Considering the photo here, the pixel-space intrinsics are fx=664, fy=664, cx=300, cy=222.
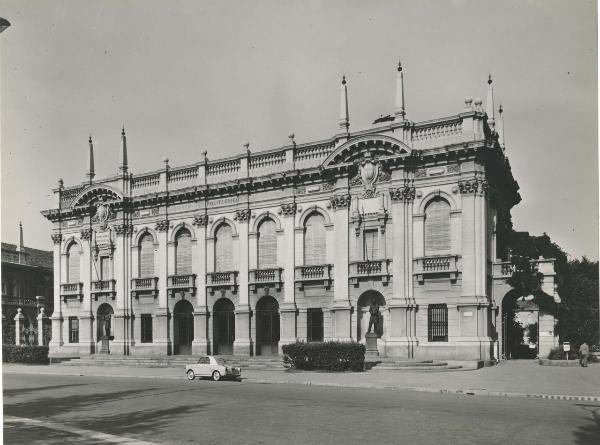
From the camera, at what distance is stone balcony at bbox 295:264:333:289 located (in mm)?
35875

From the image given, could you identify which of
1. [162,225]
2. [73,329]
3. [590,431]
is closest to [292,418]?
[590,431]

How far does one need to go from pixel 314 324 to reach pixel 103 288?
16066 mm

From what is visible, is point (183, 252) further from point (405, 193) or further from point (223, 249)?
point (405, 193)

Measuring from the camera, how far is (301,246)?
122 feet

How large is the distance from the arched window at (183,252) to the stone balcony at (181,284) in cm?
56

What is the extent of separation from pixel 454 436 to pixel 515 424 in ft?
6.85

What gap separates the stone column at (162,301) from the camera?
→ 41.6 m

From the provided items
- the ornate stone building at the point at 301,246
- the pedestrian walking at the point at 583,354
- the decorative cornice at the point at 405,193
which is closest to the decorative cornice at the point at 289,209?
the ornate stone building at the point at 301,246

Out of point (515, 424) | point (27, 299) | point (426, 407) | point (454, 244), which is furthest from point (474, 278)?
point (27, 299)

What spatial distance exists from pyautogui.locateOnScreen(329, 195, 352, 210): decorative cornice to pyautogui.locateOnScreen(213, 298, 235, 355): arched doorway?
30.6 ft

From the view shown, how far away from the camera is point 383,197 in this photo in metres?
34.6

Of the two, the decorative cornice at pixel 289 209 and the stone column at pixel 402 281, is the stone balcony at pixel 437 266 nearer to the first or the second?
the stone column at pixel 402 281

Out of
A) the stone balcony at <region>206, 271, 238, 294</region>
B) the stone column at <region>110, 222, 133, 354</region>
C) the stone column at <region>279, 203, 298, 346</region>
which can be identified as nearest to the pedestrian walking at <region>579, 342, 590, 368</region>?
the stone column at <region>279, 203, 298, 346</region>

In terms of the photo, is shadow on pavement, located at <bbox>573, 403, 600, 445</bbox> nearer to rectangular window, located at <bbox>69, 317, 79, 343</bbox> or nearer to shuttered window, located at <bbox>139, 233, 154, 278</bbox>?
shuttered window, located at <bbox>139, 233, 154, 278</bbox>
